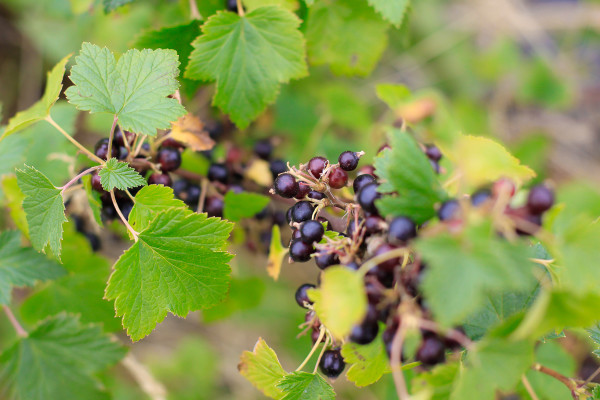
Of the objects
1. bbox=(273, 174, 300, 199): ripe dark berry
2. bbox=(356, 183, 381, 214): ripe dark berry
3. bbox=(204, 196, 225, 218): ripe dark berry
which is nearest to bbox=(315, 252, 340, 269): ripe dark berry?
bbox=(356, 183, 381, 214): ripe dark berry

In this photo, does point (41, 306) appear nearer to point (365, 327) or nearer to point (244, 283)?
point (244, 283)

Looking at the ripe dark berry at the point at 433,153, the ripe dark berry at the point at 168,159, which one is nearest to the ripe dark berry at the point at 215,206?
the ripe dark berry at the point at 168,159

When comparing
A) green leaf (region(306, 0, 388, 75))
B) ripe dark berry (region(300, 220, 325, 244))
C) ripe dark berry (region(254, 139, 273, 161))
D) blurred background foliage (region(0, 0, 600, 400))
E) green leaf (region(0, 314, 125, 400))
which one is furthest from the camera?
blurred background foliage (region(0, 0, 600, 400))

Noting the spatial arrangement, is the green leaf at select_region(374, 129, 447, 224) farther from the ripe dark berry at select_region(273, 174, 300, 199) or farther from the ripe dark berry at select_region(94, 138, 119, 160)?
the ripe dark berry at select_region(94, 138, 119, 160)

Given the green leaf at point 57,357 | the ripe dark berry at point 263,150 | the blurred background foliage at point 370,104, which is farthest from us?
the blurred background foliage at point 370,104

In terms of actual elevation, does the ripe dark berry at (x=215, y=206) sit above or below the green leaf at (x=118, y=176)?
below

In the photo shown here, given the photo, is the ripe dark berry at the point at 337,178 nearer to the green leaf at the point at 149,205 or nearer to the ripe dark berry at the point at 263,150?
the green leaf at the point at 149,205

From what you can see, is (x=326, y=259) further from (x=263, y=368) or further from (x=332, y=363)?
(x=263, y=368)

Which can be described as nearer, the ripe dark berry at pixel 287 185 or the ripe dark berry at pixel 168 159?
the ripe dark berry at pixel 287 185
